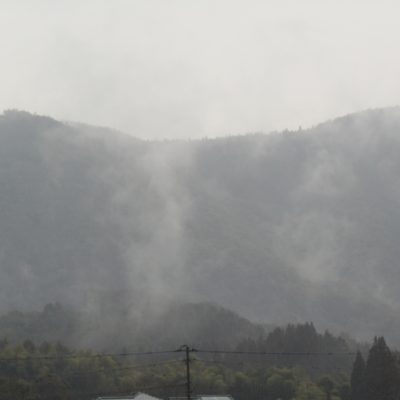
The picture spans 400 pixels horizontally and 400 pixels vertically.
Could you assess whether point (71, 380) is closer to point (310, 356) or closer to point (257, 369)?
point (257, 369)

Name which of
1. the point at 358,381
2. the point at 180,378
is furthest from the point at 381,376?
the point at 180,378

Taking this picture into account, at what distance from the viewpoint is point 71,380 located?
12262 centimetres

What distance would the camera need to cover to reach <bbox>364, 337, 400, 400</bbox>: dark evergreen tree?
338 feet

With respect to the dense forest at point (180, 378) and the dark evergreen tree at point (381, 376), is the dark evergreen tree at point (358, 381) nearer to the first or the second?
the dense forest at point (180, 378)

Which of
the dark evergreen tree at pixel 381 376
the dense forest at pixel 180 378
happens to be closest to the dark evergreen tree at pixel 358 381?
the dense forest at pixel 180 378

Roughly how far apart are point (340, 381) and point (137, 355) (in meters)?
52.8

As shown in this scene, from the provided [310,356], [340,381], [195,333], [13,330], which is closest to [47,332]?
[13,330]

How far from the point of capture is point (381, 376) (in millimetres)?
104875

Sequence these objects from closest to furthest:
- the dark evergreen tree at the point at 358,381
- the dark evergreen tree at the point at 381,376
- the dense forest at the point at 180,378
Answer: the dark evergreen tree at the point at 381,376 → the dense forest at the point at 180,378 → the dark evergreen tree at the point at 358,381

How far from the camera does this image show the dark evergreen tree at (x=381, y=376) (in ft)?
338

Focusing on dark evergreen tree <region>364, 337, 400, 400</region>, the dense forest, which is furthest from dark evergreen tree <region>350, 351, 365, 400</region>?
dark evergreen tree <region>364, 337, 400, 400</region>

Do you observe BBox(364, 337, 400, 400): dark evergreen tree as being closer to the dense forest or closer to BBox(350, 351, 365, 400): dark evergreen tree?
the dense forest

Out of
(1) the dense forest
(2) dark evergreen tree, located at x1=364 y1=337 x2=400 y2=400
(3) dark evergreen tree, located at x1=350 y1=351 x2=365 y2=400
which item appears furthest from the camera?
(3) dark evergreen tree, located at x1=350 y1=351 x2=365 y2=400

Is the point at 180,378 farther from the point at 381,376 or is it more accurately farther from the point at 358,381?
the point at 381,376
